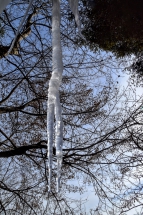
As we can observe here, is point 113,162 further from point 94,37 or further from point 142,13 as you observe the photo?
point 142,13

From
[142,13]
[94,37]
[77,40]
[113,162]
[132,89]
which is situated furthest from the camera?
[113,162]

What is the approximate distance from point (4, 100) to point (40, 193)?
8.72ft

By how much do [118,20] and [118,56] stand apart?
1.04 m

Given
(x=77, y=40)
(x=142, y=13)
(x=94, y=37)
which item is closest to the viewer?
(x=142, y=13)

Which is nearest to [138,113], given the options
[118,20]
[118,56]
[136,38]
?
[118,56]

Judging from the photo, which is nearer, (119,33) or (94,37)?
(119,33)

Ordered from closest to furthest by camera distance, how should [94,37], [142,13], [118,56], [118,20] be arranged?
[142,13] < [118,20] < [94,37] < [118,56]

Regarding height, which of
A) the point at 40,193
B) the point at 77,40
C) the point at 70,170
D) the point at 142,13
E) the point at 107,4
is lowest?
the point at 40,193

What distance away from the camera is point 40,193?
247 inches

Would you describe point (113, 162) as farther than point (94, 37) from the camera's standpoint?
Yes

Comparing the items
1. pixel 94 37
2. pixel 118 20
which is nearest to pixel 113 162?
pixel 94 37

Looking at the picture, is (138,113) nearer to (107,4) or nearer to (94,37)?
(94,37)

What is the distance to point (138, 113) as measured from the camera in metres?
5.98

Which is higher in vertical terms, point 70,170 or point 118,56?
point 118,56
